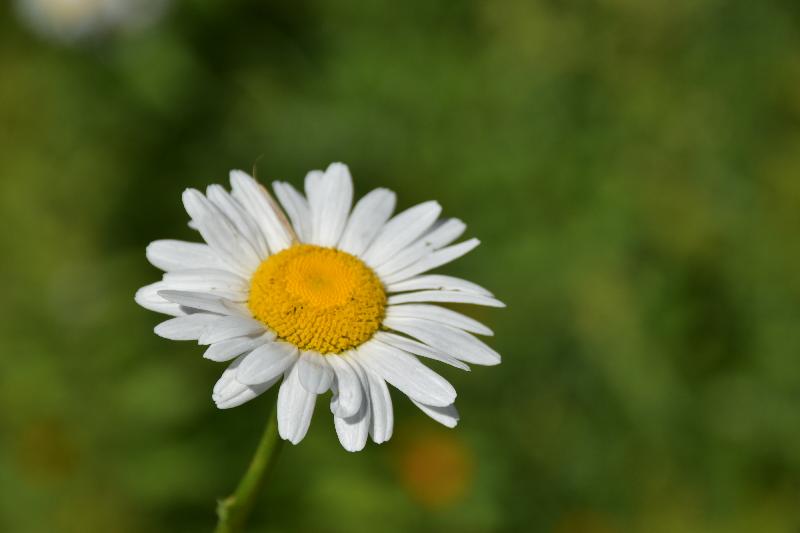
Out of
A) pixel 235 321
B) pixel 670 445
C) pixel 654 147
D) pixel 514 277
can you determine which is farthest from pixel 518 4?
pixel 235 321

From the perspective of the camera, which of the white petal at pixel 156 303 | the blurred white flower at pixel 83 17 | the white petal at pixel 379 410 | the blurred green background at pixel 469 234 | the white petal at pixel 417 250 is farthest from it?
the blurred white flower at pixel 83 17

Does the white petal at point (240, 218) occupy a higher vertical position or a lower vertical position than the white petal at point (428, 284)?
higher

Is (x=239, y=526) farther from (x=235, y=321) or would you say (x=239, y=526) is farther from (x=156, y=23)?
(x=156, y=23)

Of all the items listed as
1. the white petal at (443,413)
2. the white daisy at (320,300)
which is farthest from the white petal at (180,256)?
the white petal at (443,413)

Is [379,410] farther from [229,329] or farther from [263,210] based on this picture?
[263,210]

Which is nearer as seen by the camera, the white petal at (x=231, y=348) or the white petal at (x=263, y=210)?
the white petal at (x=231, y=348)

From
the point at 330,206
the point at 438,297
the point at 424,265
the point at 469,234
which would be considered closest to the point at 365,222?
the point at 330,206

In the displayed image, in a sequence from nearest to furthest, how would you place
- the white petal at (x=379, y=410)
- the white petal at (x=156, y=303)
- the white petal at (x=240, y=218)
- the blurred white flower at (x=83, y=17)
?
the white petal at (x=379, y=410) < the white petal at (x=156, y=303) < the white petal at (x=240, y=218) < the blurred white flower at (x=83, y=17)

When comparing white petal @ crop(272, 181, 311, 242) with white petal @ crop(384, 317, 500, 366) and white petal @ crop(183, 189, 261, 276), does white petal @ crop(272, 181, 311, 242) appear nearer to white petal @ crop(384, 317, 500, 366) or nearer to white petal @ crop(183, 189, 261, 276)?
white petal @ crop(183, 189, 261, 276)

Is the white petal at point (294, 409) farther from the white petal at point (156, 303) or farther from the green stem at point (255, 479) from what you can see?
the white petal at point (156, 303)
